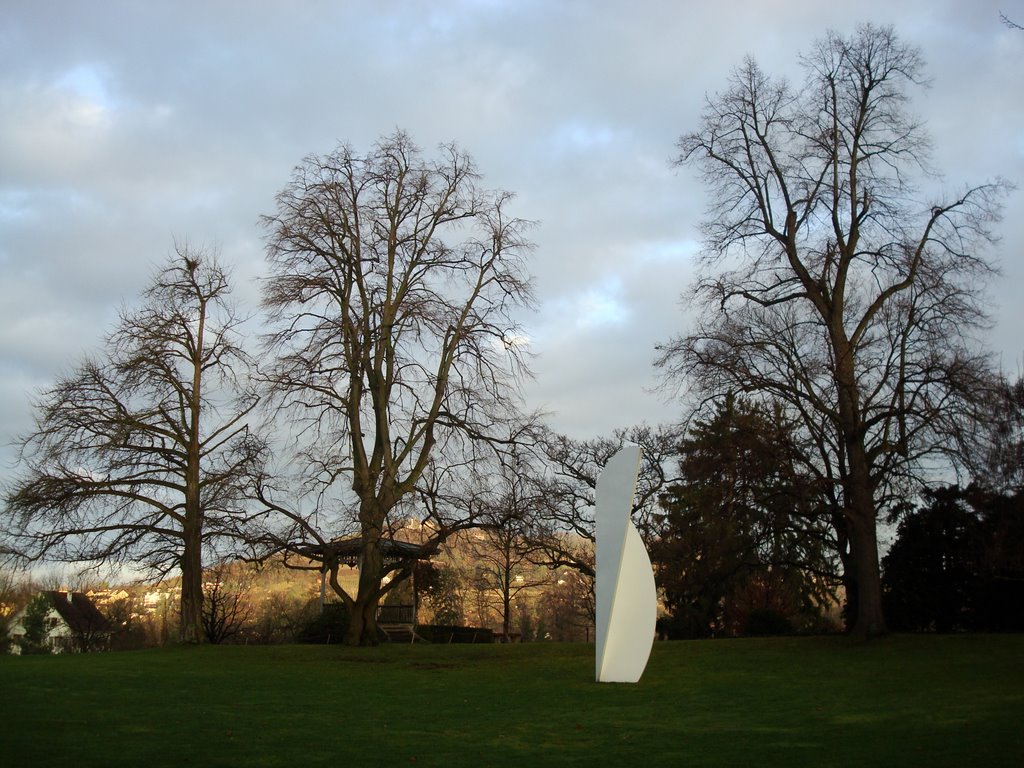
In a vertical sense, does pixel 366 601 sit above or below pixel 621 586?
below

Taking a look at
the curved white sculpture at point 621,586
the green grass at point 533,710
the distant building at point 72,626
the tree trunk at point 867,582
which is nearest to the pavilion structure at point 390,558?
the green grass at point 533,710

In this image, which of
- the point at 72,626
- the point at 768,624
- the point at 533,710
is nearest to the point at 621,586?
the point at 533,710

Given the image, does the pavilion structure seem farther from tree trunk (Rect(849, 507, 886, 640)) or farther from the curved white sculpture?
tree trunk (Rect(849, 507, 886, 640))

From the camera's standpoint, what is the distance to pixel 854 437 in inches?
902

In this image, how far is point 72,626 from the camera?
40.7 meters

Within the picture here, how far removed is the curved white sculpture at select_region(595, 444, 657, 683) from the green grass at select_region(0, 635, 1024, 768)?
1.69 feet

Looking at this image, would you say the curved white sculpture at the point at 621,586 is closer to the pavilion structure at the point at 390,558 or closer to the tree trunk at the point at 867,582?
the tree trunk at the point at 867,582

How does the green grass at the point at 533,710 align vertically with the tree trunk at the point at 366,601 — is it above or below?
below

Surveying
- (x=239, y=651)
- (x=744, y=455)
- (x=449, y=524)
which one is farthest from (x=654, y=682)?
(x=239, y=651)

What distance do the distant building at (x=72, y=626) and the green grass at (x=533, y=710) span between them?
15.0 meters

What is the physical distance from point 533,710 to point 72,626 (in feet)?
110

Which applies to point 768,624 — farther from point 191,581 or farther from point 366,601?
point 191,581

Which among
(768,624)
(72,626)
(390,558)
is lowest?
(72,626)

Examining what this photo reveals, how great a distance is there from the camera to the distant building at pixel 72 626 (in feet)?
120
